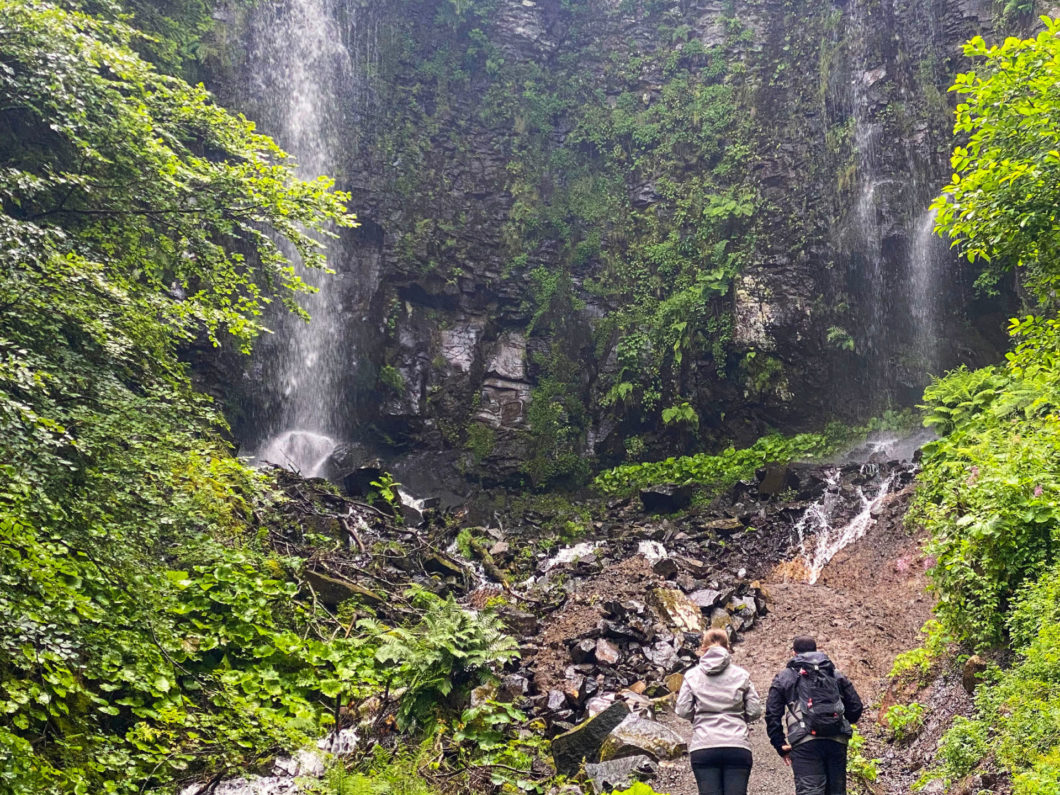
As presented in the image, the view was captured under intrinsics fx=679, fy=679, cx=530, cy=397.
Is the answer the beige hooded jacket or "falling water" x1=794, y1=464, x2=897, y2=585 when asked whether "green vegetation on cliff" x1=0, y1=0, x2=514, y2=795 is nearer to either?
the beige hooded jacket

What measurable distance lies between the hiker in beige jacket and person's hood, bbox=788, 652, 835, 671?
0.32m

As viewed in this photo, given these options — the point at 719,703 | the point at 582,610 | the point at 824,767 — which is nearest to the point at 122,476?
the point at 719,703

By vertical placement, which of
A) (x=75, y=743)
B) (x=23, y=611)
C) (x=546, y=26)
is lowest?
(x=75, y=743)

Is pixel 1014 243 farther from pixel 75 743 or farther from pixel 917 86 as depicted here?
pixel 917 86

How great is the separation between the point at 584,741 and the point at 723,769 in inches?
82.1

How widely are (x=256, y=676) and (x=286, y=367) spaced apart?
14.4m

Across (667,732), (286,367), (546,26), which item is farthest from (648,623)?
(546,26)

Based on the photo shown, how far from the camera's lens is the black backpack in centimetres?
404

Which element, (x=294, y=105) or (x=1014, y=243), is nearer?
(x=1014, y=243)

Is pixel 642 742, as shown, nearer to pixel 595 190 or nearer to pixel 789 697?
pixel 789 697

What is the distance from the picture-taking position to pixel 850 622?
27.9 ft

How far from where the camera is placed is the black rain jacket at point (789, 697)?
4.18 m

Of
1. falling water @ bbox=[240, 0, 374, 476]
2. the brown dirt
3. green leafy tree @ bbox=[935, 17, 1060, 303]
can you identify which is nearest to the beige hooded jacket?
the brown dirt

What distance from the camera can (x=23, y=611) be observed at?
11.1ft
